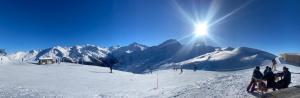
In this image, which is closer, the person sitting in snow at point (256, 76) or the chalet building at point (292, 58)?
the person sitting in snow at point (256, 76)

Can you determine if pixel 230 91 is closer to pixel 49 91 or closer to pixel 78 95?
pixel 78 95

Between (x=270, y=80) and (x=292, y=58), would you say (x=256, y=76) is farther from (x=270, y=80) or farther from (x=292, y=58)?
(x=292, y=58)

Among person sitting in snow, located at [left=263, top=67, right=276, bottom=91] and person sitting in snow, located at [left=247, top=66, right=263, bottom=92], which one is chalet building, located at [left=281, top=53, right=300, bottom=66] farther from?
person sitting in snow, located at [left=263, top=67, right=276, bottom=91]

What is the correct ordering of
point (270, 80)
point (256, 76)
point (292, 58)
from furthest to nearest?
point (292, 58)
point (256, 76)
point (270, 80)

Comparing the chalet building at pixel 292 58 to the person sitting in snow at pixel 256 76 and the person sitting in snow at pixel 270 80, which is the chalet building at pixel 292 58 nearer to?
the person sitting in snow at pixel 256 76

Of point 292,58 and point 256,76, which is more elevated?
point 292,58

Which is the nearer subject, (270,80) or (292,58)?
(270,80)

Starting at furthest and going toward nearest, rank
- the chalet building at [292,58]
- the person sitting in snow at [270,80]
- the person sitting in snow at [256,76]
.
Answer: the chalet building at [292,58]
the person sitting in snow at [256,76]
the person sitting in snow at [270,80]

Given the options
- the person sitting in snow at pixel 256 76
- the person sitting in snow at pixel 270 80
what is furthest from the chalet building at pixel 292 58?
the person sitting in snow at pixel 270 80

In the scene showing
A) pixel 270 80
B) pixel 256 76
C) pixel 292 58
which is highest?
pixel 292 58

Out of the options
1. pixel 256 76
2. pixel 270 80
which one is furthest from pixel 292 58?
pixel 270 80

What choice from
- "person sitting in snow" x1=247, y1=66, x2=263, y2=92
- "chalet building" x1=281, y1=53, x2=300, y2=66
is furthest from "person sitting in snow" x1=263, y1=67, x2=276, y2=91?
"chalet building" x1=281, y1=53, x2=300, y2=66

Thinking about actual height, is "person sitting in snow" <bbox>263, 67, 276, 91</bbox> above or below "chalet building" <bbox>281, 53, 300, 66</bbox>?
below

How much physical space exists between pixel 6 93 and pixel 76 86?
35.7 ft
